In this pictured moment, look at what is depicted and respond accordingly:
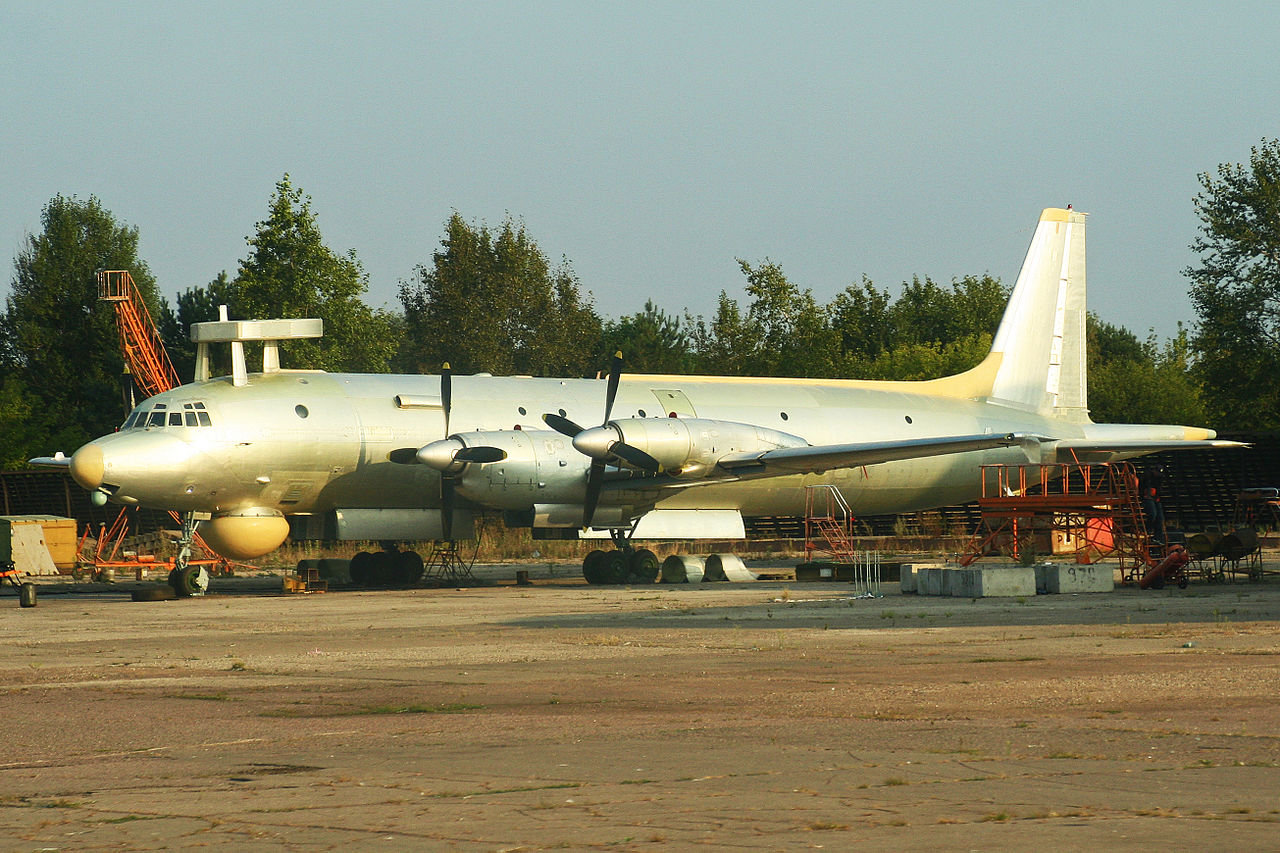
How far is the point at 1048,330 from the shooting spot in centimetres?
4000

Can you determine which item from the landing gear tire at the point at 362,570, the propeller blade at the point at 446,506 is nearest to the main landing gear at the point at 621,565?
the propeller blade at the point at 446,506

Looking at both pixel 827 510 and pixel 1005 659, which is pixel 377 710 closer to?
pixel 1005 659

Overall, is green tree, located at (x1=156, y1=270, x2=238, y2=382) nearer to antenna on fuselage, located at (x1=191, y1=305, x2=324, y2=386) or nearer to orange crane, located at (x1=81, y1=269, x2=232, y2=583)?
orange crane, located at (x1=81, y1=269, x2=232, y2=583)

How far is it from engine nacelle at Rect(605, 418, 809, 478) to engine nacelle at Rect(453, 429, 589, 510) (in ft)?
4.34

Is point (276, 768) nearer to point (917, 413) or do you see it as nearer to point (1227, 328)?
point (917, 413)

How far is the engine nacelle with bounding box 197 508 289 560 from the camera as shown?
28781 millimetres

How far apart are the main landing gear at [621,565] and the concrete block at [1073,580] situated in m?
9.66

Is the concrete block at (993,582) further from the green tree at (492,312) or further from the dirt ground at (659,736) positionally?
the green tree at (492,312)

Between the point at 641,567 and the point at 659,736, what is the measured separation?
894 inches

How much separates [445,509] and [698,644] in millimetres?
14816

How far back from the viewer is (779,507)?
35031mm

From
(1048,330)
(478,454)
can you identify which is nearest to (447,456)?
(478,454)

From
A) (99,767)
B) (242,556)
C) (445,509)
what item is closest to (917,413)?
(445,509)

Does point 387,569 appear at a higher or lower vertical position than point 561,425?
lower
